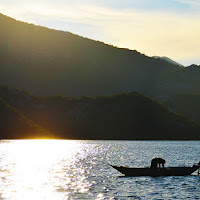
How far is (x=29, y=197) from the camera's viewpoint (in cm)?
5703

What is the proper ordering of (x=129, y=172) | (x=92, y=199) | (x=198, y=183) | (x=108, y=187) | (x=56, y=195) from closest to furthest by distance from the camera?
1. (x=92, y=199)
2. (x=56, y=195)
3. (x=108, y=187)
4. (x=198, y=183)
5. (x=129, y=172)

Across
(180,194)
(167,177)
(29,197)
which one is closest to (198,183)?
(167,177)

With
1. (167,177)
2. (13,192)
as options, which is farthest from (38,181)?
(167,177)

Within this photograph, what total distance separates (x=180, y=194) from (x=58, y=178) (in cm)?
2618

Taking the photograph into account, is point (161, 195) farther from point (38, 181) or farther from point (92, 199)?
point (38, 181)

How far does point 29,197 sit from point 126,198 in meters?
12.3

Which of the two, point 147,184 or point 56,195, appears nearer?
point 56,195

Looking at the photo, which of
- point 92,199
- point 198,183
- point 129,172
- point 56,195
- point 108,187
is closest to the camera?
point 92,199

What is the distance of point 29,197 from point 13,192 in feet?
17.4

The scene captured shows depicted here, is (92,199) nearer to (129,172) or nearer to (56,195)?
(56,195)

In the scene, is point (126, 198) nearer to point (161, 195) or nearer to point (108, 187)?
point (161, 195)

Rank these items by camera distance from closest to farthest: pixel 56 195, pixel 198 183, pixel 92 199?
1. pixel 92 199
2. pixel 56 195
3. pixel 198 183

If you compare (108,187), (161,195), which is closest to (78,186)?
(108,187)

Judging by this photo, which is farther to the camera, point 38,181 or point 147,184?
point 38,181
